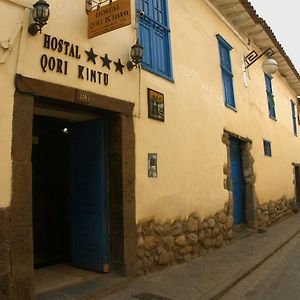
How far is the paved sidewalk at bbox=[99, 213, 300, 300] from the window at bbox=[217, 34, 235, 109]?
3278mm

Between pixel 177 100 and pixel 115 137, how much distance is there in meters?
1.81

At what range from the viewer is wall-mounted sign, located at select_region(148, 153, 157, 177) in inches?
229

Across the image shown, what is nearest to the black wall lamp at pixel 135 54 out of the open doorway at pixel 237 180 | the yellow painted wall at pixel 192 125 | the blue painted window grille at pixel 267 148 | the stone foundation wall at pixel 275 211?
the yellow painted wall at pixel 192 125

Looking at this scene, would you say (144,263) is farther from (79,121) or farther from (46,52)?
(46,52)

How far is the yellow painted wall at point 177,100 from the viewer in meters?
4.34

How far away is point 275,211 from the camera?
12.0 m

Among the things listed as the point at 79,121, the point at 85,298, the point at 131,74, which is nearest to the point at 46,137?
the point at 79,121

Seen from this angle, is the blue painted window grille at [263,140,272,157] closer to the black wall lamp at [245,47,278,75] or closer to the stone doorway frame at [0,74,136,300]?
the black wall lamp at [245,47,278,75]

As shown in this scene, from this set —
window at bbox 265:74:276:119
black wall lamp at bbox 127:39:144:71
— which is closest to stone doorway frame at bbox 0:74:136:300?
black wall lamp at bbox 127:39:144:71

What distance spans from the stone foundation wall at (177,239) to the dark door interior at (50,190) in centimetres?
133

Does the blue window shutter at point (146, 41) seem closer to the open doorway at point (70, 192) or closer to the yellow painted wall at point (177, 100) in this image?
the yellow painted wall at point (177, 100)

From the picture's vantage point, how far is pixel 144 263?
5559 mm

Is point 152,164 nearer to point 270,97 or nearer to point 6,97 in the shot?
point 6,97

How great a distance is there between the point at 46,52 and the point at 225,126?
16.8 ft
